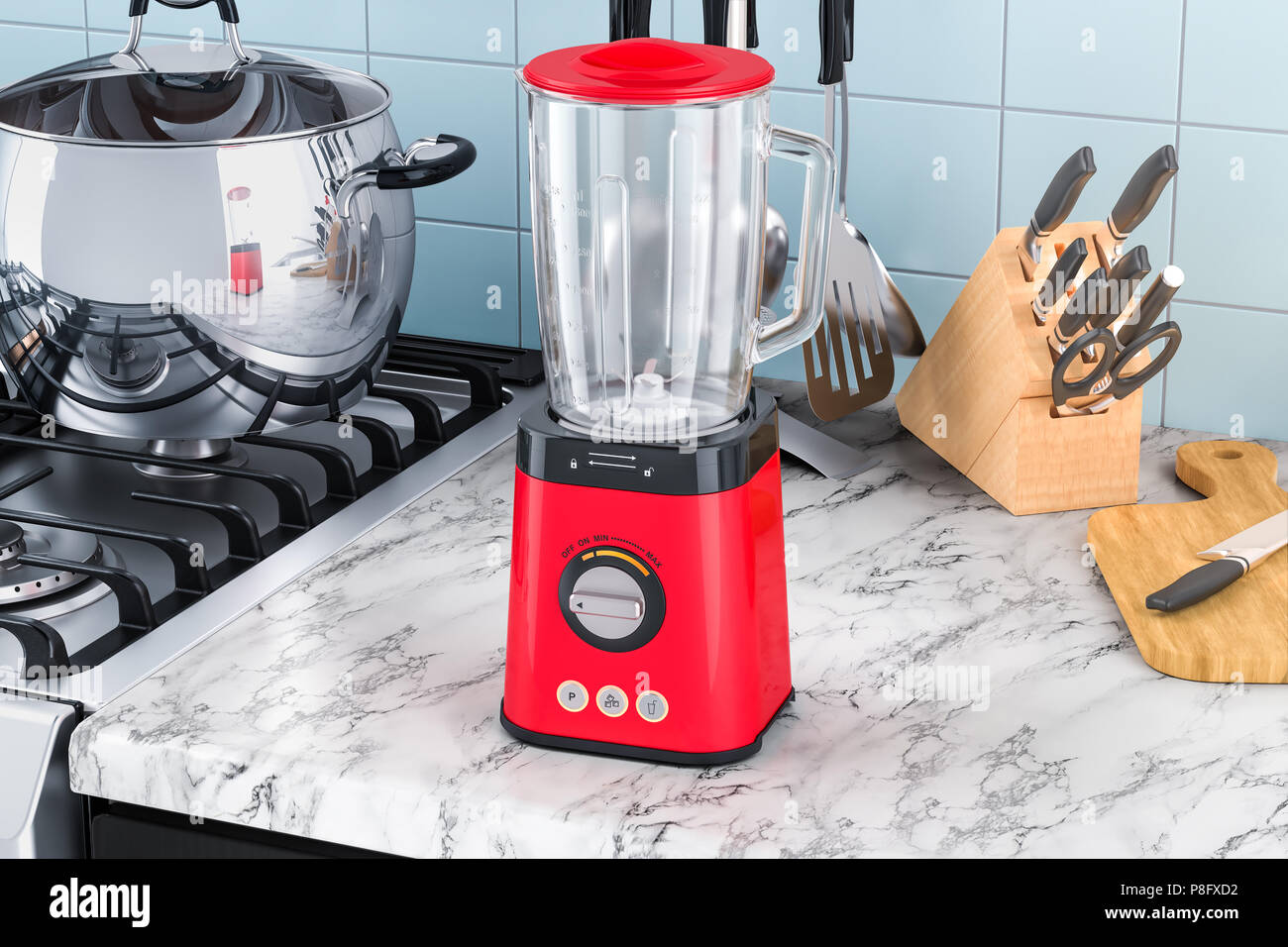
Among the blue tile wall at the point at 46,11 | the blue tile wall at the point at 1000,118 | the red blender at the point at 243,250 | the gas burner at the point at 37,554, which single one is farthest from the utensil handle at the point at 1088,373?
the blue tile wall at the point at 46,11

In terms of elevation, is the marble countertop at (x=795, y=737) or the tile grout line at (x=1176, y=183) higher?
the tile grout line at (x=1176, y=183)

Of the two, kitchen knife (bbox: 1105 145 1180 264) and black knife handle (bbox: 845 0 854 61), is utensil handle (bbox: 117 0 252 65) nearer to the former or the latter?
black knife handle (bbox: 845 0 854 61)

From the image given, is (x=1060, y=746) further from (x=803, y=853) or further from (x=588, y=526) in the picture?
(x=588, y=526)

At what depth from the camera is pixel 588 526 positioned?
2.45 feet

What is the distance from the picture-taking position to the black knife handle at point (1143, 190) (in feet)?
3.22

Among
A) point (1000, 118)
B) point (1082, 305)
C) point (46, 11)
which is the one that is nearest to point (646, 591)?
point (1082, 305)

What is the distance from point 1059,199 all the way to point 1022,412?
0.54ft

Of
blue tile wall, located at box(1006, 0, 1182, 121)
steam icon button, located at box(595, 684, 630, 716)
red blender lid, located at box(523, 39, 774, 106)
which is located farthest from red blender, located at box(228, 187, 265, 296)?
blue tile wall, located at box(1006, 0, 1182, 121)

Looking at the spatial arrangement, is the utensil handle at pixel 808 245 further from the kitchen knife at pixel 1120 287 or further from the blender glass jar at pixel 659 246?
the kitchen knife at pixel 1120 287

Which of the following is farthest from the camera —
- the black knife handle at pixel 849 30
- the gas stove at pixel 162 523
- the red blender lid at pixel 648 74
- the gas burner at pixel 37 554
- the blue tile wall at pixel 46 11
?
the blue tile wall at pixel 46 11

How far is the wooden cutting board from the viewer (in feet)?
2.86

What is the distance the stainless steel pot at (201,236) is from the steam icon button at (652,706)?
0.43 m

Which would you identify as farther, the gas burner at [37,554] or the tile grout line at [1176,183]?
the tile grout line at [1176,183]

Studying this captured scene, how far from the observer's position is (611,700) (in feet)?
2.53
